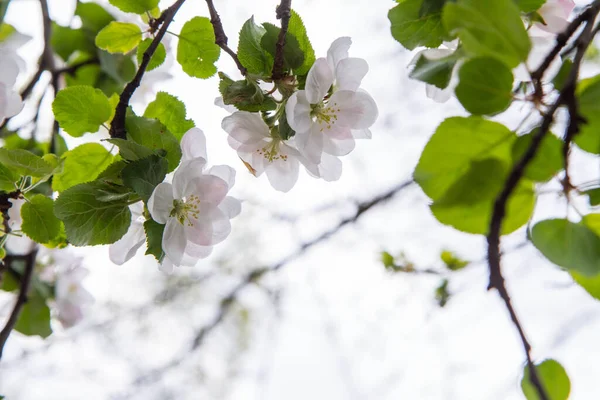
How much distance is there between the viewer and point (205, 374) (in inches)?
117

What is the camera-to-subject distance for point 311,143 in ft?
1.56

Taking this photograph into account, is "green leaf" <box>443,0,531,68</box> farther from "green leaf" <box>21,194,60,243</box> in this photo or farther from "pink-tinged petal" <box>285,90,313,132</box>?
"green leaf" <box>21,194,60,243</box>

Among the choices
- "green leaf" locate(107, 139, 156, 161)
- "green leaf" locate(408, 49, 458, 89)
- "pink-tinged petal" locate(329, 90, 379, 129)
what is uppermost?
"green leaf" locate(408, 49, 458, 89)

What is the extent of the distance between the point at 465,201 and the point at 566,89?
2.9 inches

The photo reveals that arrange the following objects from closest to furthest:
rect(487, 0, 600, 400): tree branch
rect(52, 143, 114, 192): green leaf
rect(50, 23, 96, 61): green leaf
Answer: rect(487, 0, 600, 400): tree branch → rect(52, 143, 114, 192): green leaf → rect(50, 23, 96, 61): green leaf

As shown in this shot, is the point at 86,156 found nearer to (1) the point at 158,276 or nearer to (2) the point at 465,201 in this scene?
(2) the point at 465,201

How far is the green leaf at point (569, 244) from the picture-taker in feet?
1.05

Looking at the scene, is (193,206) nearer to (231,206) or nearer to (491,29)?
(231,206)

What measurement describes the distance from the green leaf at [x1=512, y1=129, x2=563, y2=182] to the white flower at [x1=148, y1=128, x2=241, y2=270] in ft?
0.85

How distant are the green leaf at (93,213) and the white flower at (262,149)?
0.37 ft

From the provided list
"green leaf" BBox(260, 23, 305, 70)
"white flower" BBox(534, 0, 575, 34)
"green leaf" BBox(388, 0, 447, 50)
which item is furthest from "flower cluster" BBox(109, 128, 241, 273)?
"white flower" BBox(534, 0, 575, 34)

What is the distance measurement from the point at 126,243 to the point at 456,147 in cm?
35

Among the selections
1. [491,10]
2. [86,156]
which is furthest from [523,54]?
[86,156]

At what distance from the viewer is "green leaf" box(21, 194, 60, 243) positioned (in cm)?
56
